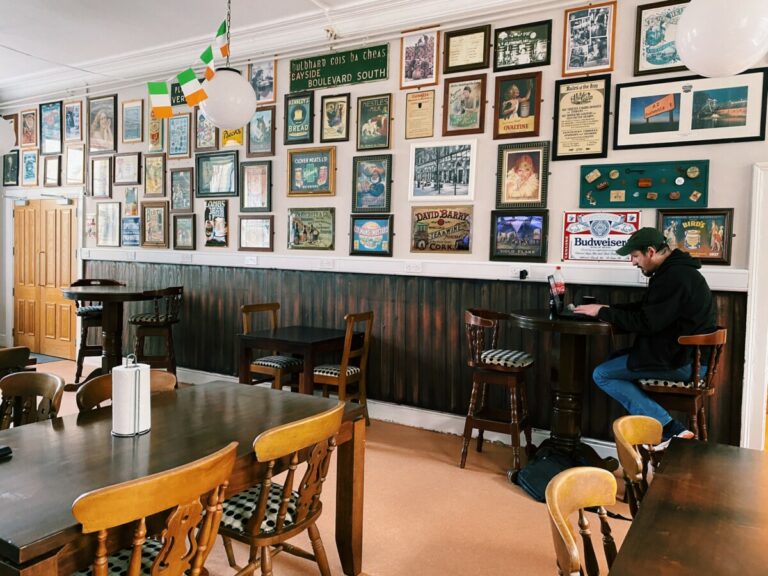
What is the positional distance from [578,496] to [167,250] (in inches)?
228

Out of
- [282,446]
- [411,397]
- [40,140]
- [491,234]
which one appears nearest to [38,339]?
[40,140]

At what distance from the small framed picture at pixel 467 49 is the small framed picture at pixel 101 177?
4.42 meters

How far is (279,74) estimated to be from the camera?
215 inches

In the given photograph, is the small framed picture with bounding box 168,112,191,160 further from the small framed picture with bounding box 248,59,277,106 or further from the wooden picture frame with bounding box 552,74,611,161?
the wooden picture frame with bounding box 552,74,611,161

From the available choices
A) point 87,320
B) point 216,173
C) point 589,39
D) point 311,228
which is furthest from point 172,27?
point 589,39

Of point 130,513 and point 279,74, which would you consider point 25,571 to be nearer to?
point 130,513

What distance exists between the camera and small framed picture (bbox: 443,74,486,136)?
4457 mm

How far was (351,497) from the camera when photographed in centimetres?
240

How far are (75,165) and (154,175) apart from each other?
1.52 m

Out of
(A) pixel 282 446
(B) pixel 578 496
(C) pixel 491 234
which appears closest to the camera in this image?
(B) pixel 578 496

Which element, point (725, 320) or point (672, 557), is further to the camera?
point (725, 320)

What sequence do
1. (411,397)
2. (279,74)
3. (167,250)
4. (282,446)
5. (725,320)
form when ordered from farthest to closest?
1. (167,250)
2. (279,74)
3. (411,397)
4. (725,320)
5. (282,446)

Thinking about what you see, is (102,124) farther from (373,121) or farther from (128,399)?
(128,399)

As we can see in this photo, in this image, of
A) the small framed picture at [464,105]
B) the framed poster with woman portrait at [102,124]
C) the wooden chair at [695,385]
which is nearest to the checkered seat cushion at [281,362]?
the small framed picture at [464,105]
